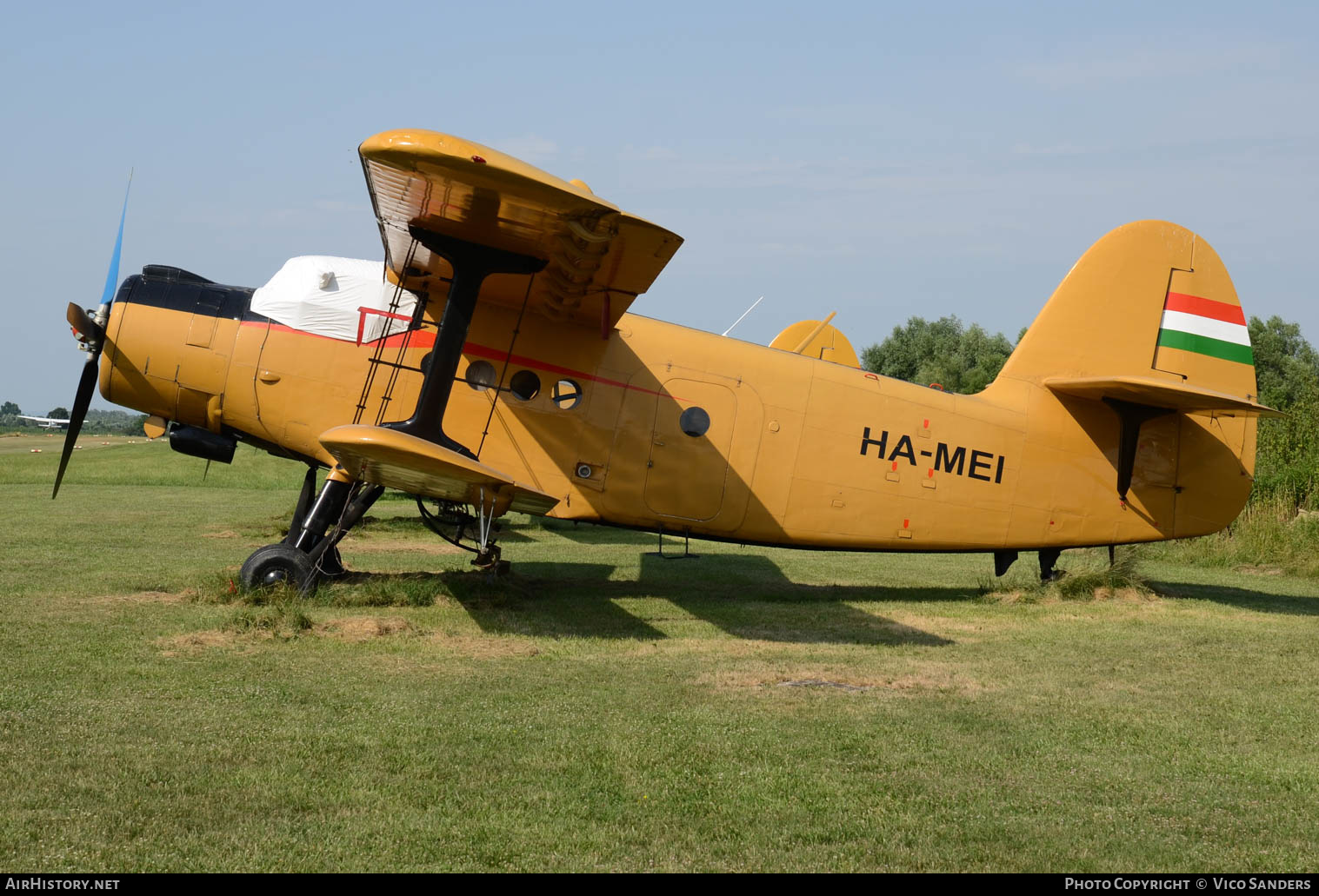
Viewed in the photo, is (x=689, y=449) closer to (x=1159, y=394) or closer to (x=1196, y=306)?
(x=1159, y=394)

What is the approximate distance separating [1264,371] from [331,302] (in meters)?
57.0

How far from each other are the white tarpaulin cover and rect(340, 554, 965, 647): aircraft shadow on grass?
2574mm

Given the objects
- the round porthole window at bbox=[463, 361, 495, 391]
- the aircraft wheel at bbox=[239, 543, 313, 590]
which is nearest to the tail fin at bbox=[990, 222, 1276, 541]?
the round porthole window at bbox=[463, 361, 495, 391]

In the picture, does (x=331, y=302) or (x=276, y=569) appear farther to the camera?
(x=331, y=302)

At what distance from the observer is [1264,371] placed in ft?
179

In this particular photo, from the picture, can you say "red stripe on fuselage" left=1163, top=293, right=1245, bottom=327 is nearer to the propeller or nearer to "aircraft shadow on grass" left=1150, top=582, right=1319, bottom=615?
"aircraft shadow on grass" left=1150, top=582, right=1319, bottom=615

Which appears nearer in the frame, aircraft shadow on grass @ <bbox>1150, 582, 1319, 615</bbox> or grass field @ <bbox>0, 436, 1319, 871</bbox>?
grass field @ <bbox>0, 436, 1319, 871</bbox>

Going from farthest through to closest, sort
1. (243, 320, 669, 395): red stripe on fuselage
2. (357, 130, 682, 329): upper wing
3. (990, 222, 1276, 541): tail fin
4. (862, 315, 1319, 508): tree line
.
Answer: (862, 315, 1319, 508): tree line → (990, 222, 1276, 541): tail fin → (243, 320, 669, 395): red stripe on fuselage → (357, 130, 682, 329): upper wing

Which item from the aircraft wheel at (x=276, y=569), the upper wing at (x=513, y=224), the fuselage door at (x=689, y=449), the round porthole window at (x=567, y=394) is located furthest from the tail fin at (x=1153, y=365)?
the aircraft wheel at (x=276, y=569)

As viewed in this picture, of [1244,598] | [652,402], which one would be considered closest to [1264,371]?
[1244,598]

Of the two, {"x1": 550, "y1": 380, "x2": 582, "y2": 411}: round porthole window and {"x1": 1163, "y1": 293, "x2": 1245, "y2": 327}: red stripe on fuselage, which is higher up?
{"x1": 1163, "y1": 293, "x2": 1245, "y2": 327}: red stripe on fuselage

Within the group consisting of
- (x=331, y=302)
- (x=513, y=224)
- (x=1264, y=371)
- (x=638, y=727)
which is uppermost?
(x=1264, y=371)

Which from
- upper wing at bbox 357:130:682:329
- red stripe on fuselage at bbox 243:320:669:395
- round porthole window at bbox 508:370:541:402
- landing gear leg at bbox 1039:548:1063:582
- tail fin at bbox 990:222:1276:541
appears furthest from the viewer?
landing gear leg at bbox 1039:548:1063:582

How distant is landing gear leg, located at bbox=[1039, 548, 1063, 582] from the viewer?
11523 mm
